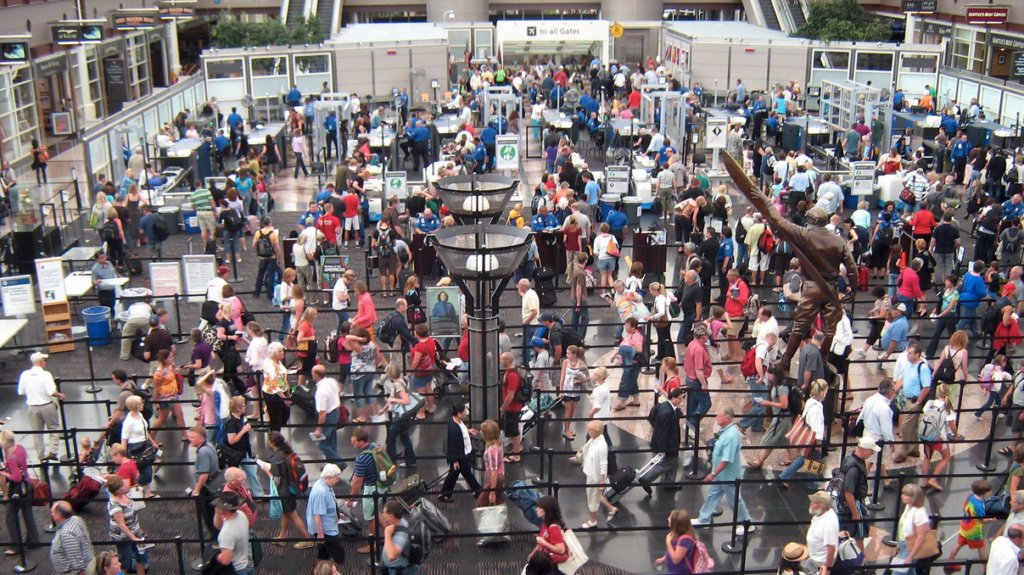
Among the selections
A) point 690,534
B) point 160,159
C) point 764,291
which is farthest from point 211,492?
point 160,159

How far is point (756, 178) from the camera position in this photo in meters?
26.3

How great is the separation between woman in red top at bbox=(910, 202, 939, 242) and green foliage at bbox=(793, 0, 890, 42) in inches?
944

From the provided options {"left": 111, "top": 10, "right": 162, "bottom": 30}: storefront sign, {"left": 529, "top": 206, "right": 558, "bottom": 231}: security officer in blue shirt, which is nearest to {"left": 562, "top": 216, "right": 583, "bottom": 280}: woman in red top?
{"left": 529, "top": 206, "right": 558, "bottom": 231}: security officer in blue shirt

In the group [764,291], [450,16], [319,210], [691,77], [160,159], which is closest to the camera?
[764,291]

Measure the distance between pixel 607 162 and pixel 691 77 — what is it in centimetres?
1312

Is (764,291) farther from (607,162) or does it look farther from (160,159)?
(160,159)

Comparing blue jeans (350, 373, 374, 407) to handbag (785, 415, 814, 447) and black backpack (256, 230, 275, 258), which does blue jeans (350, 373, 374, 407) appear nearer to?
black backpack (256, 230, 275, 258)

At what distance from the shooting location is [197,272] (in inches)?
677

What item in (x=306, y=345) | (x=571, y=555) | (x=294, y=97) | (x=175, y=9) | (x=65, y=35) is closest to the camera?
(x=571, y=555)

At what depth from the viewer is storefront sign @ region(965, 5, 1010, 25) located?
3636 centimetres

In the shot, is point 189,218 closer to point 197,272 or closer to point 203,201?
point 203,201

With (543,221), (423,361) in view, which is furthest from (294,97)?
(423,361)

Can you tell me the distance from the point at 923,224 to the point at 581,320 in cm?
707

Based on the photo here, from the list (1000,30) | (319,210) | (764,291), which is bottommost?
(764,291)
